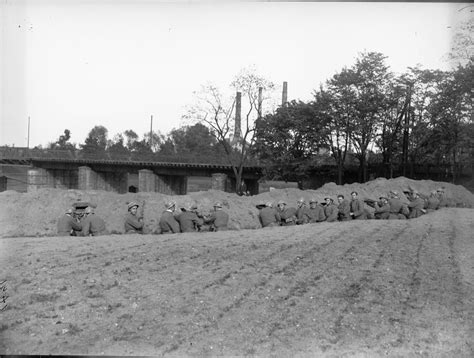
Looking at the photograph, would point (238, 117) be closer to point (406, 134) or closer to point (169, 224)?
point (169, 224)

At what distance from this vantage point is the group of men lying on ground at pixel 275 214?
8.92 meters

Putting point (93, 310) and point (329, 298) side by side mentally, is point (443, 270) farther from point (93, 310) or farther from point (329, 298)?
point (93, 310)

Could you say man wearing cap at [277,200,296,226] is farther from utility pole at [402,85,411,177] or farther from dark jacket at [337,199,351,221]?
utility pole at [402,85,411,177]

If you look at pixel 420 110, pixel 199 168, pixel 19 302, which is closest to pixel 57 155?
pixel 199 168

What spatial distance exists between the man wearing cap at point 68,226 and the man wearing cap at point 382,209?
8.00 metres

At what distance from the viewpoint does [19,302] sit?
4711mm

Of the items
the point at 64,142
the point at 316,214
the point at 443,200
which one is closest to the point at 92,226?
the point at 64,142

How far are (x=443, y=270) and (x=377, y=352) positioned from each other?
2.10m

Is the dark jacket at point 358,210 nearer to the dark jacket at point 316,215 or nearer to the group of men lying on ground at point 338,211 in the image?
the group of men lying on ground at point 338,211

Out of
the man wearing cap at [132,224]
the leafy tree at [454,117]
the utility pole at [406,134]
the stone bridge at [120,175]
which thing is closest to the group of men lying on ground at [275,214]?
the man wearing cap at [132,224]

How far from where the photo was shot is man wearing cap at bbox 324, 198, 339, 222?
38.8ft

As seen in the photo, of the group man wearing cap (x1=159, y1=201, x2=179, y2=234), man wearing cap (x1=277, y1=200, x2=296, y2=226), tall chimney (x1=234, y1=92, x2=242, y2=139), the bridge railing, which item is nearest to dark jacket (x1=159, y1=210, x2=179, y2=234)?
man wearing cap (x1=159, y1=201, x2=179, y2=234)

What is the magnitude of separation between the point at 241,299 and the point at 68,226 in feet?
17.4

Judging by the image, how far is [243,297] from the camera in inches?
193
